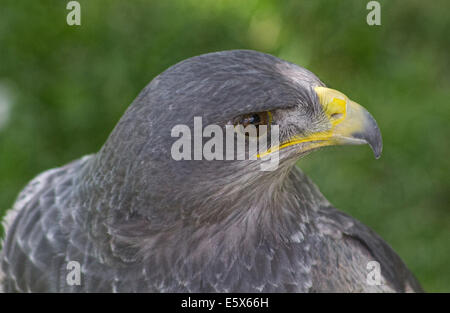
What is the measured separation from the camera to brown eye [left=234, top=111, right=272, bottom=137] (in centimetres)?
325

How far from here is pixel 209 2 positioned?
6867mm

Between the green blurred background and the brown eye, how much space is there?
3.25 m

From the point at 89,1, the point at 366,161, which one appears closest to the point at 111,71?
the point at 89,1

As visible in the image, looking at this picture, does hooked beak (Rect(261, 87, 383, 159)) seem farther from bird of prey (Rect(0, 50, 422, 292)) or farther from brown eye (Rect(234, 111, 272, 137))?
brown eye (Rect(234, 111, 272, 137))

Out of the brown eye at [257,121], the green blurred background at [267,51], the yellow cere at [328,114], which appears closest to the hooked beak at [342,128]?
the yellow cere at [328,114]

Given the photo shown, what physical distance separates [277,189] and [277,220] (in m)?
0.18

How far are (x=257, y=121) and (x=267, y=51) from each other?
3.74 meters

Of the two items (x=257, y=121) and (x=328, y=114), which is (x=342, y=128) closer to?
(x=328, y=114)

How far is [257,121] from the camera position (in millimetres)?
3279

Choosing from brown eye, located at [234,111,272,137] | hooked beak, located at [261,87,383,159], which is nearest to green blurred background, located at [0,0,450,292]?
hooked beak, located at [261,87,383,159]

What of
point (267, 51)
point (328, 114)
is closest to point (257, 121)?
point (328, 114)

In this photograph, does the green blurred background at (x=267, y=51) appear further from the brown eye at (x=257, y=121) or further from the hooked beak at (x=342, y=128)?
the brown eye at (x=257, y=121)

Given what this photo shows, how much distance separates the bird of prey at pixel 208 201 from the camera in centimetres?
326

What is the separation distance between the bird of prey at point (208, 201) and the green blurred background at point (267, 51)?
272cm
